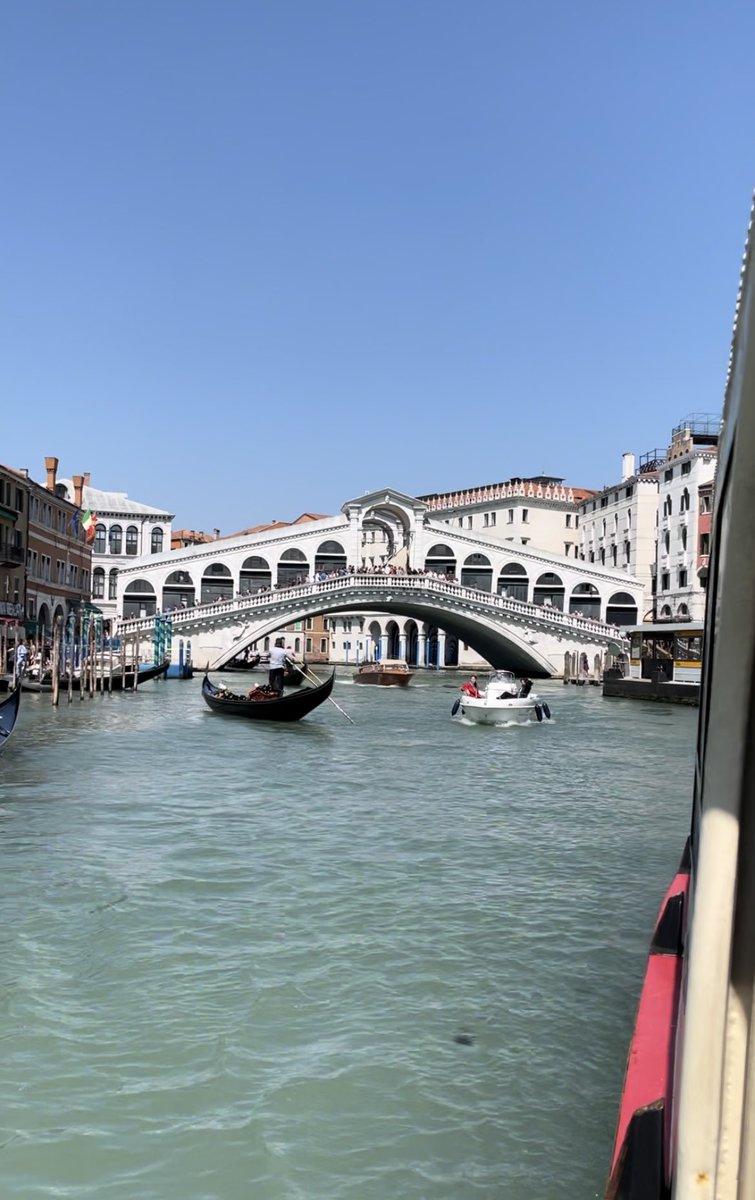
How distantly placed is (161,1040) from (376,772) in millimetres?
6449

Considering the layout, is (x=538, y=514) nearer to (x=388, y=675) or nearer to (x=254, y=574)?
(x=254, y=574)

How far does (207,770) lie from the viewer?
9.39m

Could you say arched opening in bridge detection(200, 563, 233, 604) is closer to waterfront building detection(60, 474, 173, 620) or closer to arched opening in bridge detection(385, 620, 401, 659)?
waterfront building detection(60, 474, 173, 620)

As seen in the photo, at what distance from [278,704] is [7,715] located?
→ 177 inches

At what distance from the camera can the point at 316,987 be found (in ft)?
12.2

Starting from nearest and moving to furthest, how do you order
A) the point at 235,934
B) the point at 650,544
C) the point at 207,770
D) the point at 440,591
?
the point at 235,934 → the point at 207,770 → the point at 440,591 → the point at 650,544

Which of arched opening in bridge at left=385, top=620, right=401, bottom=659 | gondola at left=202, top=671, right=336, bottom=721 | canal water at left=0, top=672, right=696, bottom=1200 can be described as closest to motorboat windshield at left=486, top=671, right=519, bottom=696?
gondola at left=202, top=671, right=336, bottom=721

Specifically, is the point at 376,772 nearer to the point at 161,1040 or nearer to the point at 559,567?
the point at 161,1040

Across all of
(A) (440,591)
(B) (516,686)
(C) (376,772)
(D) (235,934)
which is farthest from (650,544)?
(D) (235,934)

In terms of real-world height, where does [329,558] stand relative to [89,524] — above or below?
below

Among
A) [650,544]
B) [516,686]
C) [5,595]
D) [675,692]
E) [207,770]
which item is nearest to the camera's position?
[207,770]

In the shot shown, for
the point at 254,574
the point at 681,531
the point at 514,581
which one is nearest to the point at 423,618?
the point at 514,581

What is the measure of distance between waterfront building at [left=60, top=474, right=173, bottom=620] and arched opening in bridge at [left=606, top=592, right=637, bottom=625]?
14673 millimetres

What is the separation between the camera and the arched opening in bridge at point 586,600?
33594mm
